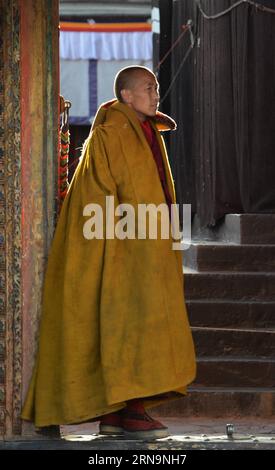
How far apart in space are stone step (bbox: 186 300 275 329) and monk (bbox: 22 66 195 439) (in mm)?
2174

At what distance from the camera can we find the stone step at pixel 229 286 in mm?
8547

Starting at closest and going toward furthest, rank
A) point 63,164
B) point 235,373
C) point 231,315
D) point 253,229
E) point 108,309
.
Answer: point 108,309 → point 63,164 → point 235,373 → point 231,315 → point 253,229

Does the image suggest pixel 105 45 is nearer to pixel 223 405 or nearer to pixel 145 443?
pixel 223 405

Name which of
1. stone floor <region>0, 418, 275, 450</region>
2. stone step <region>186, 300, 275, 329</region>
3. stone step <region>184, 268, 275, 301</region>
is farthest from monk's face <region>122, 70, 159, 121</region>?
stone step <region>184, 268, 275, 301</region>

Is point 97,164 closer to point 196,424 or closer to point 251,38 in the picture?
point 196,424

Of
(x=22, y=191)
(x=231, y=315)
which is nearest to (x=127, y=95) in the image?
(x=22, y=191)

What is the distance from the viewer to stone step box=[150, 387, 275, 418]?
300 inches

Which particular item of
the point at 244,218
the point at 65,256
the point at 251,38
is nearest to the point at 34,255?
the point at 65,256

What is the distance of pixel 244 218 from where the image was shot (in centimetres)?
909

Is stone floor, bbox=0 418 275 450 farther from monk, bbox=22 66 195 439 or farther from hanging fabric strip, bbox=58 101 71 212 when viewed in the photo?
hanging fabric strip, bbox=58 101 71 212

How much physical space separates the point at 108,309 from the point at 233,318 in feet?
8.43

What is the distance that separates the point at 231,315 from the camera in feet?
27.5

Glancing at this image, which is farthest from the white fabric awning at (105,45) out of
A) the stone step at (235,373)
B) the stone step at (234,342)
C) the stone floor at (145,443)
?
the stone floor at (145,443)

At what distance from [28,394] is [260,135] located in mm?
4015
